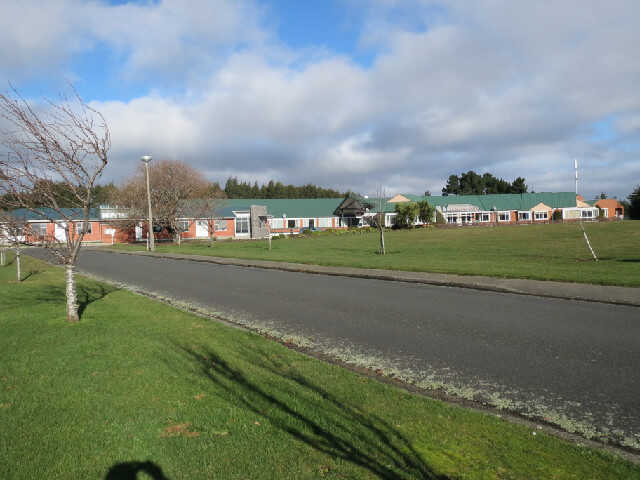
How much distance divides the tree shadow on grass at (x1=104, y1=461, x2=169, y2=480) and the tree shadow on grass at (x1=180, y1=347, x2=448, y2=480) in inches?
45.5

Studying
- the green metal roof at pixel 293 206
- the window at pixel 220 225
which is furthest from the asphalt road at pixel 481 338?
the green metal roof at pixel 293 206

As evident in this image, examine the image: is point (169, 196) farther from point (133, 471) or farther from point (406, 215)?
point (133, 471)

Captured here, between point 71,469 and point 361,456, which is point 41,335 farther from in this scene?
point 361,456

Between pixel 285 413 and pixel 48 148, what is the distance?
7.02m

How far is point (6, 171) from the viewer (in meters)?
8.01

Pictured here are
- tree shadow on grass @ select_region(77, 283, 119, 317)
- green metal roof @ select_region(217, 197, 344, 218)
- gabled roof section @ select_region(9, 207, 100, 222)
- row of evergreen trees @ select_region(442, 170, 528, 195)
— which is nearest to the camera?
gabled roof section @ select_region(9, 207, 100, 222)

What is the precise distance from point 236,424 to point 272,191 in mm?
114923

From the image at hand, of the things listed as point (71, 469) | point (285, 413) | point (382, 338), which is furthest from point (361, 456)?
point (382, 338)

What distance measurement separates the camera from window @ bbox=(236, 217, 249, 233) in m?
62.3

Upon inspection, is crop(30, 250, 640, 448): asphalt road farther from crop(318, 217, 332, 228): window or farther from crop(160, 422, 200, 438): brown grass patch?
crop(318, 217, 332, 228): window

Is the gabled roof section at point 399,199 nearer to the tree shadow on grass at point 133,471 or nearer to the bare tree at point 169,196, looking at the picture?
the bare tree at point 169,196

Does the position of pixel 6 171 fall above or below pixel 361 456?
above

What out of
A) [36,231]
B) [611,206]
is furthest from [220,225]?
[611,206]

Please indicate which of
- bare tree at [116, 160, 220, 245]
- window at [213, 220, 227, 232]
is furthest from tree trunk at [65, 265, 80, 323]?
window at [213, 220, 227, 232]
